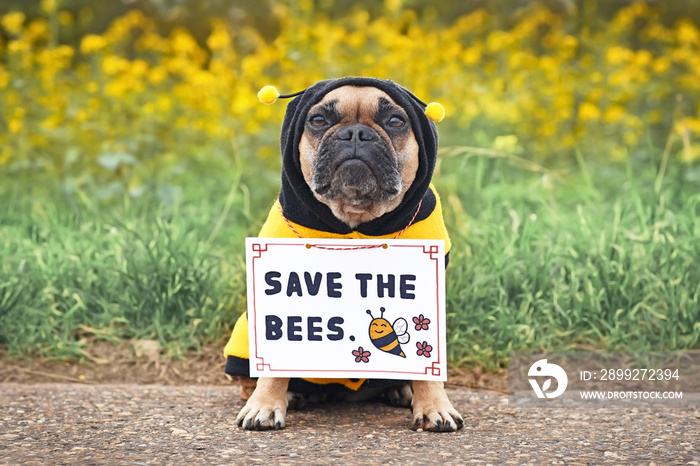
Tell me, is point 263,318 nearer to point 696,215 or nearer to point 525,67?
point 696,215

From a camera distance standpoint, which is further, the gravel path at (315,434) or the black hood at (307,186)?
the black hood at (307,186)

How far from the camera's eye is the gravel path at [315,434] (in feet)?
7.62

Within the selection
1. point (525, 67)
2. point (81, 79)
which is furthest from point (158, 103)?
point (525, 67)

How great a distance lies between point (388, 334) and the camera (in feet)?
8.87

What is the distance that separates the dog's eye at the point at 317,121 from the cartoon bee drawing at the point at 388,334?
24.6 inches

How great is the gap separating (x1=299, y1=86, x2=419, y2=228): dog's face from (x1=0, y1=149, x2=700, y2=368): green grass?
4.00 ft

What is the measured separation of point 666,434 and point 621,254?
1264 mm

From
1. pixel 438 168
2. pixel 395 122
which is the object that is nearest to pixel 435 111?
pixel 395 122

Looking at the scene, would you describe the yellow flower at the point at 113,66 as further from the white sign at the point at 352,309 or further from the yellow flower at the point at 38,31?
the white sign at the point at 352,309

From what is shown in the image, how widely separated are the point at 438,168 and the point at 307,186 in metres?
1.74

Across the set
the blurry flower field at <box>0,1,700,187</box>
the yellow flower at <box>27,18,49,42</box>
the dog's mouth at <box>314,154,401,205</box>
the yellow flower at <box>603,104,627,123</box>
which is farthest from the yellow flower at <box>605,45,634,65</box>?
the yellow flower at <box>27,18,49,42</box>

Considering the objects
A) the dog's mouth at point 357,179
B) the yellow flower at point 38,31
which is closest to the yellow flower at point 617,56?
the dog's mouth at point 357,179

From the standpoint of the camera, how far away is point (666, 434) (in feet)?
8.61

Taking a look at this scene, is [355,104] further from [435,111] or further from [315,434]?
[315,434]
